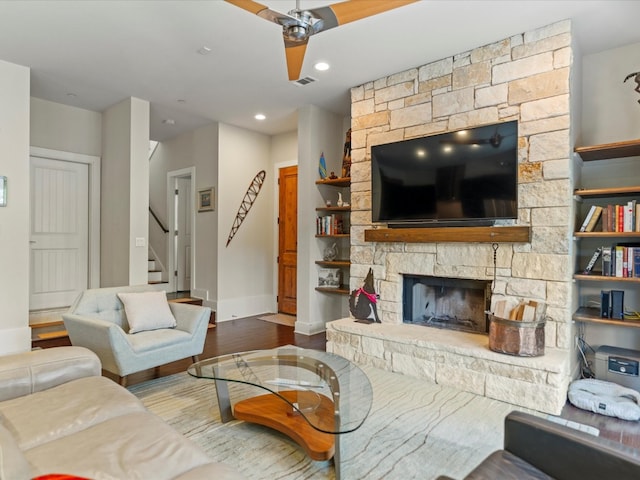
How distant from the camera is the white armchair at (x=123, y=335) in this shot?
8.93 feet

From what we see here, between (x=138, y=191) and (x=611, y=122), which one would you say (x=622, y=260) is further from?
(x=138, y=191)

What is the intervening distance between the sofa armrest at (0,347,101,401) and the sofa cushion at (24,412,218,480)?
55cm

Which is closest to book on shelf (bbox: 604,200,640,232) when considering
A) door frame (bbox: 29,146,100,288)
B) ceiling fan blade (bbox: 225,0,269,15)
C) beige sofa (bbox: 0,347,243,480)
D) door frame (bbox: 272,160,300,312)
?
ceiling fan blade (bbox: 225,0,269,15)

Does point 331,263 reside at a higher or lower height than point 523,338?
higher

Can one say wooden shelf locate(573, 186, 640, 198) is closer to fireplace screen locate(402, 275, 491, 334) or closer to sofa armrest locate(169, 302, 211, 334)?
fireplace screen locate(402, 275, 491, 334)

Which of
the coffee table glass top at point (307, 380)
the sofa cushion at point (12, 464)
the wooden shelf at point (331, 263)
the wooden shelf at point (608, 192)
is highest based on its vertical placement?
the wooden shelf at point (608, 192)

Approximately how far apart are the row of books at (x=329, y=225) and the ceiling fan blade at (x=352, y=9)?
286 centimetres

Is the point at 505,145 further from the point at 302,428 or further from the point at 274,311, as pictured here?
the point at 274,311

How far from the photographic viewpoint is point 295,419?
2252 mm

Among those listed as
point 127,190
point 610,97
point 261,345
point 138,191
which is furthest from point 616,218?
point 127,190

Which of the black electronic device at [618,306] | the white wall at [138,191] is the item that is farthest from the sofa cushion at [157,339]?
the black electronic device at [618,306]

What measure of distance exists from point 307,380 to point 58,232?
4.28m

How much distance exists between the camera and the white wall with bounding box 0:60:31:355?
3.73 meters

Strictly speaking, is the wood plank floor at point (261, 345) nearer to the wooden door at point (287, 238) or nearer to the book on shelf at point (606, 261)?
the wooden door at point (287, 238)
